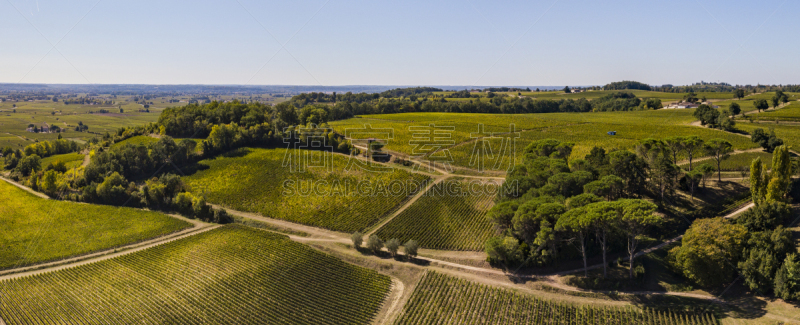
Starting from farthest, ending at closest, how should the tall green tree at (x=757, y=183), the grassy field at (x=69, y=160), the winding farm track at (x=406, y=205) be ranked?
the grassy field at (x=69, y=160) → the winding farm track at (x=406, y=205) → the tall green tree at (x=757, y=183)

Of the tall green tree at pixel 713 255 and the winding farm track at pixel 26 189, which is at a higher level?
the tall green tree at pixel 713 255

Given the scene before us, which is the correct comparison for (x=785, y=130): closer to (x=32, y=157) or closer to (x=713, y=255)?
(x=713, y=255)

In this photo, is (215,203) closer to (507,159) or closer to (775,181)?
(507,159)

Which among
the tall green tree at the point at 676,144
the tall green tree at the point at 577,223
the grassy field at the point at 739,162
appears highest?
the tall green tree at the point at 676,144

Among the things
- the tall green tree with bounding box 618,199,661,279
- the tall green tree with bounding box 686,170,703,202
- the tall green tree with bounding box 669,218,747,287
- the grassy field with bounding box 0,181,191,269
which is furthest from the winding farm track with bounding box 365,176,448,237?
the tall green tree with bounding box 686,170,703,202

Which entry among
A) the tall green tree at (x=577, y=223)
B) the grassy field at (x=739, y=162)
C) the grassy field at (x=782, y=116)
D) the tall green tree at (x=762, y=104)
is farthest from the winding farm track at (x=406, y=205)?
the tall green tree at (x=762, y=104)

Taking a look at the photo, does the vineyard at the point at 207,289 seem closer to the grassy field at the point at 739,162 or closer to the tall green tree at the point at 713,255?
the tall green tree at the point at 713,255

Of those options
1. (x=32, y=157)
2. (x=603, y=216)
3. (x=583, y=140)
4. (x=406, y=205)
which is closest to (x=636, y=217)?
(x=603, y=216)

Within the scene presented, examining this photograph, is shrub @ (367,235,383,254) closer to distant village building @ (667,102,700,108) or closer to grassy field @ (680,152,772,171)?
grassy field @ (680,152,772,171)
